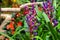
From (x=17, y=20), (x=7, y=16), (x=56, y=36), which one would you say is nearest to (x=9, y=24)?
(x=17, y=20)

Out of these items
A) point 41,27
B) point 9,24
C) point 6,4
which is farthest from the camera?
point 6,4

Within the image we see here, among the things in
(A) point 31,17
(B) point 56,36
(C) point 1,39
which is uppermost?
(A) point 31,17

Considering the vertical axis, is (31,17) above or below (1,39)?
above

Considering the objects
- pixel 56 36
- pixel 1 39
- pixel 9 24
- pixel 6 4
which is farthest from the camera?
pixel 6 4

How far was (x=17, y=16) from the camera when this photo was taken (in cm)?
394

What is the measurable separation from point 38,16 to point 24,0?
5.02 ft

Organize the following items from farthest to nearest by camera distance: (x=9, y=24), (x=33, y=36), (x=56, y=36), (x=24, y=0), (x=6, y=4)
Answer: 1. (x=6, y=4)
2. (x=24, y=0)
3. (x=9, y=24)
4. (x=33, y=36)
5. (x=56, y=36)

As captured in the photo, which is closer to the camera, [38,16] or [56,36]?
[56,36]

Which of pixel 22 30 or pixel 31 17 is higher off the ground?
pixel 31 17

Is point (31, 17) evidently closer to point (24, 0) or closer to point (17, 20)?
point (17, 20)

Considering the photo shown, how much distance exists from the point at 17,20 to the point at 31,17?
1126mm

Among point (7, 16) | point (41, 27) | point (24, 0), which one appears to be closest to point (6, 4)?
point (24, 0)

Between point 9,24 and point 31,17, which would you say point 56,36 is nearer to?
point 31,17

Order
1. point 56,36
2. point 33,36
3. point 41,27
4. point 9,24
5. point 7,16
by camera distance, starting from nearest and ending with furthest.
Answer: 1. point 56,36
2. point 33,36
3. point 41,27
4. point 9,24
5. point 7,16
